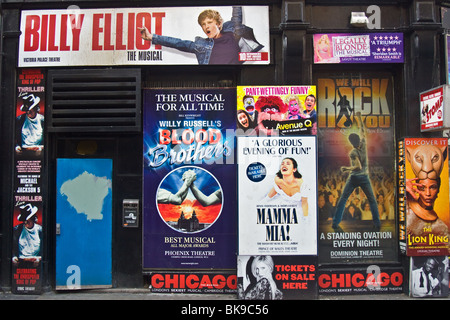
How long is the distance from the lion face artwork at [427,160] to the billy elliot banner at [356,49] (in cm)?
171

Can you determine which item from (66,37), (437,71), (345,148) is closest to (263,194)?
(345,148)

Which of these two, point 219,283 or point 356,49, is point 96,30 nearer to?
point 356,49

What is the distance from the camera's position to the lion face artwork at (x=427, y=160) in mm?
6898

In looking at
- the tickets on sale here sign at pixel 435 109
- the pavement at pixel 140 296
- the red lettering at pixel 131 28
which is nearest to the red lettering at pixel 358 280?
the pavement at pixel 140 296

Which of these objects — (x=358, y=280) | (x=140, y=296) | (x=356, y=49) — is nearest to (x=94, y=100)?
(x=140, y=296)

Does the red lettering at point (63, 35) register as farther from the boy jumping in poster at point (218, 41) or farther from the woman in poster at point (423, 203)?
the woman in poster at point (423, 203)

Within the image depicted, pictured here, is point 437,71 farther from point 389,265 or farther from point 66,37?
Answer: point 66,37

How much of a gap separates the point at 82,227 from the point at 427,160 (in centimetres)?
638

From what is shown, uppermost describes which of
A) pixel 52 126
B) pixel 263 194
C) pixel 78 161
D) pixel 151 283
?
pixel 52 126

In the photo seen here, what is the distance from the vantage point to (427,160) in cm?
691

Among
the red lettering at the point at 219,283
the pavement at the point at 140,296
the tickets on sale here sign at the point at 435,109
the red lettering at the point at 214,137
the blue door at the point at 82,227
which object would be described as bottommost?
the pavement at the point at 140,296

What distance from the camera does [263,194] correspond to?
6.80 metres

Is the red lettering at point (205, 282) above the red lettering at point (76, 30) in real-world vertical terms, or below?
below

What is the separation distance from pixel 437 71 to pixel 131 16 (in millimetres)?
5789
